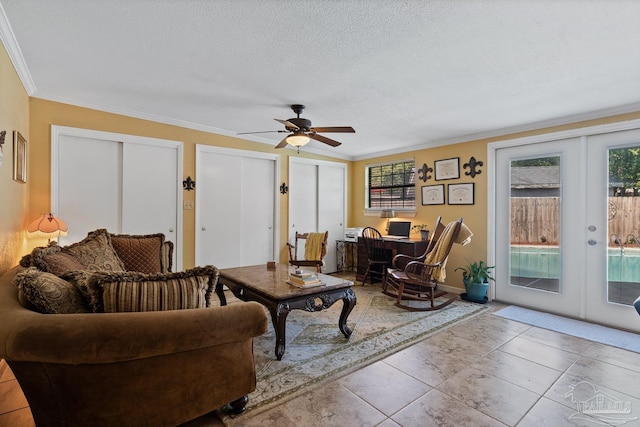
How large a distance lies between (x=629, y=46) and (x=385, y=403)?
9.20 feet

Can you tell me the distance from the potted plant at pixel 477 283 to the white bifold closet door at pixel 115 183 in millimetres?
3793

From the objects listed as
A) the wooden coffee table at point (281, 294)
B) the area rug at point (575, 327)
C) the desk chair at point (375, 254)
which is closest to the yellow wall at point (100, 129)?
the wooden coffee table at point (281, 294)

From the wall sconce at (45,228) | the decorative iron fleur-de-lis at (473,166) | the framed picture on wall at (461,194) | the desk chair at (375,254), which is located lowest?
the desk chair at (375,254)

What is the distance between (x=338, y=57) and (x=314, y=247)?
2.45 m

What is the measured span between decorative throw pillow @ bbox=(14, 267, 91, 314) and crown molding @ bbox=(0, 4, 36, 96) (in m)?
1.65

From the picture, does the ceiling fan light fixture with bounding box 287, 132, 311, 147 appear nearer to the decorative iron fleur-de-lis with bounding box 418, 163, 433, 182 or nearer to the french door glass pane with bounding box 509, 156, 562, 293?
the decorative iron fleur-de-lis with bounding box 418, 163, 433, 182

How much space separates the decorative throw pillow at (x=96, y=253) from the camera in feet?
6.88

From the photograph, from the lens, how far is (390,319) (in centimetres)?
325

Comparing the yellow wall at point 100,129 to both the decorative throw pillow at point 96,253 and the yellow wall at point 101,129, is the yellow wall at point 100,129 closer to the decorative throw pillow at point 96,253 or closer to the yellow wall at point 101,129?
the yellow wall at point 101,129

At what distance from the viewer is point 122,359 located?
1245 mm

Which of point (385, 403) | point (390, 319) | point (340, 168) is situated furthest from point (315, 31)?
point (340, 168)

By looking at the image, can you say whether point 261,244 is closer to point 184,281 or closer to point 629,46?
point 184,281

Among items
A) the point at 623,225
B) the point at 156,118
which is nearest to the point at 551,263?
the point at 623,225

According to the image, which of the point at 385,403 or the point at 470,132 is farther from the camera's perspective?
the point at 470,132
